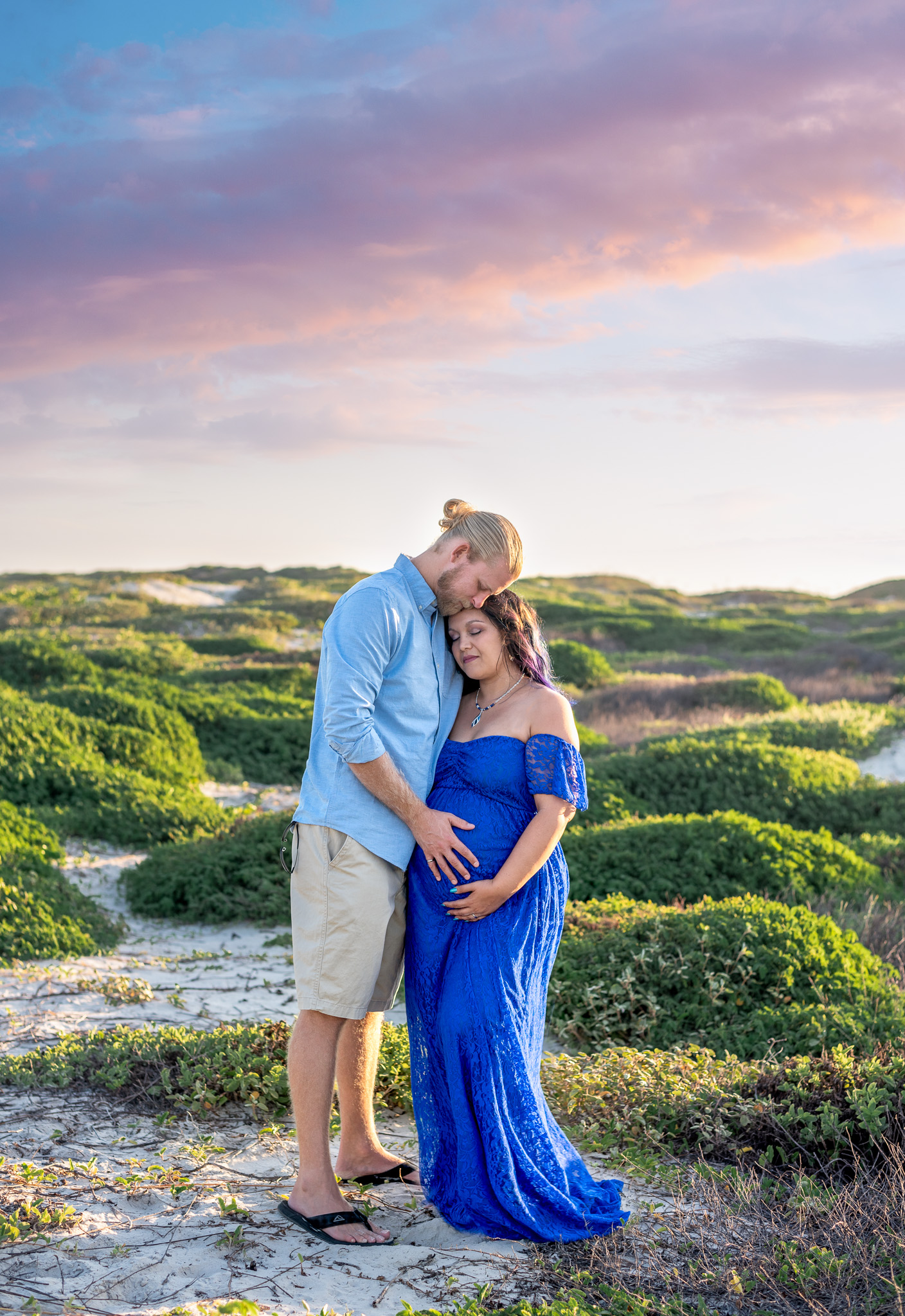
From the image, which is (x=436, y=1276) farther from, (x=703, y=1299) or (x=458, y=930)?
(x=458, y=930)

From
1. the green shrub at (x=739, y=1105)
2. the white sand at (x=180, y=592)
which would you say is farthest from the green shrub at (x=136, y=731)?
the white sand at (x=180, y=592)

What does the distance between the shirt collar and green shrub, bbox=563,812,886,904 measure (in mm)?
4754

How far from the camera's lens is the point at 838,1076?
501 cm

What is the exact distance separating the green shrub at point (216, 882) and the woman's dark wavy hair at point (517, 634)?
491 centimetres

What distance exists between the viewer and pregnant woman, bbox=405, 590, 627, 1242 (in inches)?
151

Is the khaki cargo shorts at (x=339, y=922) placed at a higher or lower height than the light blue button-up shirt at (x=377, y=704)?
lower

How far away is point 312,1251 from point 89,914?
4.88m

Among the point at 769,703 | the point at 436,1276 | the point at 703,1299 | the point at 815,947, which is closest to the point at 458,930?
the point at 436,1276

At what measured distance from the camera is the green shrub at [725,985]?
580cm

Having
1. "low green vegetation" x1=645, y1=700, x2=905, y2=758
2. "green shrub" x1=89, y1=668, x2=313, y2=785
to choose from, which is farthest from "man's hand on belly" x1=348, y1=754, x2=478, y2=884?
"green shrub" x1=89, y1=668, x2=313, y2=785

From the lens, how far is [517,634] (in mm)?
4090

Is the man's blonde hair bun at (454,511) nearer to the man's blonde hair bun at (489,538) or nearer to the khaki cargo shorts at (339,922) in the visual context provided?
the man's blonde hair bun at (489,538)

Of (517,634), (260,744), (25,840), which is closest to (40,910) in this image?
(25,840)

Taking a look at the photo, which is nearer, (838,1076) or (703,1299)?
(703,1299)
